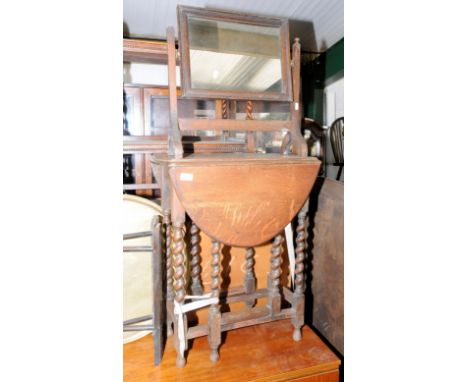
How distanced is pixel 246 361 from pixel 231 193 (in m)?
0.78

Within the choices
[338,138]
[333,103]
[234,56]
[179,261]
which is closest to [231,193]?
[179,261]

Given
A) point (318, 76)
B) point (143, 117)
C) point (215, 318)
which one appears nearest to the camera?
point (215, 318)

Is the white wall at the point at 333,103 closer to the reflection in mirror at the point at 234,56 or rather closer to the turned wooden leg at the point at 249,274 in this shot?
the turned wooden leg at the point at 249,274

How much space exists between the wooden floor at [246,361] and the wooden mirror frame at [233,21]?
1172mm

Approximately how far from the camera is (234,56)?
1374mm

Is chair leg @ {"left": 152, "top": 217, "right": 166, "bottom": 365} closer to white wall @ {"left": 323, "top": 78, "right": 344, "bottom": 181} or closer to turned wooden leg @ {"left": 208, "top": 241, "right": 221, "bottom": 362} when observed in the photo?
turned wooden leg @ {"left": 208, "top": 241, "right": 221, "bottom": 362}

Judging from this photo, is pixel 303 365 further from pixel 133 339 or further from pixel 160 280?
pixel 133 339

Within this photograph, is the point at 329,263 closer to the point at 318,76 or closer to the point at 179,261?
the point at 179,261

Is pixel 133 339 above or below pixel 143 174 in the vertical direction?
below

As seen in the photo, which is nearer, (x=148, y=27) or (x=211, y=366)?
(x=211, y=366)

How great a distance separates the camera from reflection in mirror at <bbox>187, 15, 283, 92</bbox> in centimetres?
129

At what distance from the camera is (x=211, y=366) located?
1349 mm

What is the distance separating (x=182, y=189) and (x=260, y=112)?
1522 mm
